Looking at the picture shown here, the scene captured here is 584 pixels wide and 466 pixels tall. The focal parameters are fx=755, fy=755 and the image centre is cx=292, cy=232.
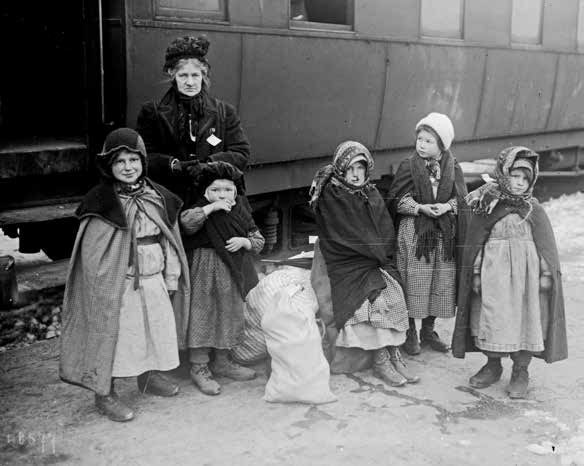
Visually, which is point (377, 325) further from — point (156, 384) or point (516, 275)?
point (156, 384)

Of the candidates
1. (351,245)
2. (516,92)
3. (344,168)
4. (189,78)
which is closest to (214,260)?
(351,245)

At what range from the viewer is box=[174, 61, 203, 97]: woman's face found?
3812 millimetres

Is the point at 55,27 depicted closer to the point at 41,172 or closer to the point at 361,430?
the point at 41,172

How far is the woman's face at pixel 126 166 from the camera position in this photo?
3467 millimetres

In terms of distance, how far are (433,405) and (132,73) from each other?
2.69 m

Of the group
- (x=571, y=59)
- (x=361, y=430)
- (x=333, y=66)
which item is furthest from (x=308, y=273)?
(x=571, y=59)

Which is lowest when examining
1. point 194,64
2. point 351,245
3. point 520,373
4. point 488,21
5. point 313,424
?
point 313,424

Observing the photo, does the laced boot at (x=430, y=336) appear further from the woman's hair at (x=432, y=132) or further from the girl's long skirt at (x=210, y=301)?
the girl's long skirt at (x=210, y=301)

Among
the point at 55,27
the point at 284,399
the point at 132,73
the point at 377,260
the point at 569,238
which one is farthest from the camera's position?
the point at 569,238

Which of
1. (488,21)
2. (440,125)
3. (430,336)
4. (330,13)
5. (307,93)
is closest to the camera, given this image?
(440,125)

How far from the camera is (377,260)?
3967 mm

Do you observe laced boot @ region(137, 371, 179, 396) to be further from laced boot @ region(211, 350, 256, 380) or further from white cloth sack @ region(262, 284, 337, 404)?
white cloth sack @ region(262, 284, 337, 404)

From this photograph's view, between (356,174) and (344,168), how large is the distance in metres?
0.08

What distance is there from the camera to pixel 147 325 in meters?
3.50
